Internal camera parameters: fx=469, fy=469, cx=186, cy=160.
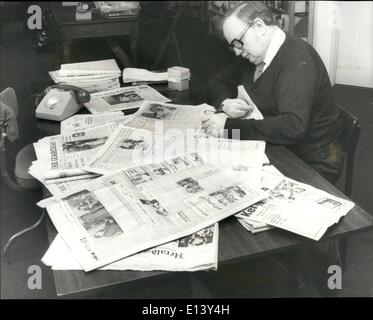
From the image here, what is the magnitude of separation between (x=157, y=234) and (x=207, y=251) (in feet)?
0.34

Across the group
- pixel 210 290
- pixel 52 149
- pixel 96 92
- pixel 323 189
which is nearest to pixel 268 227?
pixel 323 189

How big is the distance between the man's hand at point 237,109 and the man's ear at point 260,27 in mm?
228

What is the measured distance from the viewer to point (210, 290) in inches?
54.6

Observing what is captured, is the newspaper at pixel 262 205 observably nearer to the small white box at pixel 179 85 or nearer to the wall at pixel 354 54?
the small white box at pixel 179 85

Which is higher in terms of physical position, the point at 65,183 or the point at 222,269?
the point at 65,183

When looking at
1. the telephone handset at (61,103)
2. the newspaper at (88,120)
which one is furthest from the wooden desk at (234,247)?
the telephone handset at (61,103)

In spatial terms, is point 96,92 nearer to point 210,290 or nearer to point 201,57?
point 210,290

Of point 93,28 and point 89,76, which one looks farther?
point 93,28

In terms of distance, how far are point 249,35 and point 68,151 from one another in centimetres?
69

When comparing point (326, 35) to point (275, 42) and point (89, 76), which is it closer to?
point (275, 42)

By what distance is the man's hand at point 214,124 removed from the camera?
1367 millimetres

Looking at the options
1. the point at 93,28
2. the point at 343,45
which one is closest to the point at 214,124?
the point at 93,28

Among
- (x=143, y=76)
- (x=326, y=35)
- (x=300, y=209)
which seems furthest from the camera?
(x=326, y=35)

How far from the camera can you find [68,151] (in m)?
1.28
